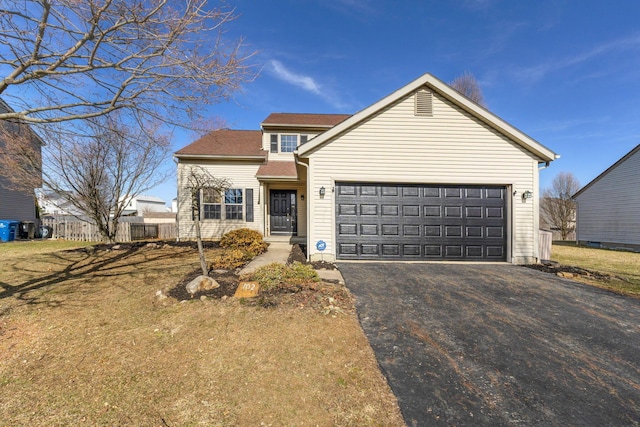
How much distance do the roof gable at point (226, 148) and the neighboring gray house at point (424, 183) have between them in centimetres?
651

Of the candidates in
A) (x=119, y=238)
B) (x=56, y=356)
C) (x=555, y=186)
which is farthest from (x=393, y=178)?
(x=555, y=186)

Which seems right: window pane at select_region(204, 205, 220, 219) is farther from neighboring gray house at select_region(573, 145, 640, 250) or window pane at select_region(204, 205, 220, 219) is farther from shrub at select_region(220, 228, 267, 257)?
neighboring gray house at select_region(573, 145, 640, 250)

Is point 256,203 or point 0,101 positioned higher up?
point 0,101

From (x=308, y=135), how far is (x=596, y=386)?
43.0ft

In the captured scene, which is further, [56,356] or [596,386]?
[56,356]

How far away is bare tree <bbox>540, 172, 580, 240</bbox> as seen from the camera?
2478cm

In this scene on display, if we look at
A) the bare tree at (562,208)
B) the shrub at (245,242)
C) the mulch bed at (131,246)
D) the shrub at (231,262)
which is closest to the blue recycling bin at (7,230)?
the mulch bed at (131,246)

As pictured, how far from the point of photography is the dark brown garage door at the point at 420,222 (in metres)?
8.01

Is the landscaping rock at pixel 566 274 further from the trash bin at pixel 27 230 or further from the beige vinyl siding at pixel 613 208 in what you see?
the trash bin at pixel 27 230

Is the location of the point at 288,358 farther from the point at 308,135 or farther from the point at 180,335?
the point at 308,135

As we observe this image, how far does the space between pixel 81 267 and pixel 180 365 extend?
7030 mm

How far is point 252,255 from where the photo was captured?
8.31 m

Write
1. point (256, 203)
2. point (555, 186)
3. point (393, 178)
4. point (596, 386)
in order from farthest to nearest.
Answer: point (555, 186)
point (256, 203)
point (393, 178)
point (596, 386)

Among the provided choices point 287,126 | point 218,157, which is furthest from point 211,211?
point 287,126
